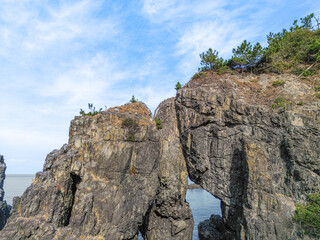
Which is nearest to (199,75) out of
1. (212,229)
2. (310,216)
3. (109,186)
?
(109,186)

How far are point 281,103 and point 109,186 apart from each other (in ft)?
67.2

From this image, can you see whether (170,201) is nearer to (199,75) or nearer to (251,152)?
(251,152)

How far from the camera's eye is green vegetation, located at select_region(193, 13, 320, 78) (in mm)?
26475

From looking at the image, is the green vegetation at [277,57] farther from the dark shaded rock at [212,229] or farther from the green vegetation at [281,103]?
the dark shaded rock at [212,229]

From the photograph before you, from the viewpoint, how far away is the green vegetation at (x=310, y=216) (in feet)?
52.6

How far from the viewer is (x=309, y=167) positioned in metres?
18.2

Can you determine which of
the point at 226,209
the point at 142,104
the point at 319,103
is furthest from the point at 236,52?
the point at 226,209

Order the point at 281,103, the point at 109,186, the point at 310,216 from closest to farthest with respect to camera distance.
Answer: the point at 310,216, the point at 109,186, the point at 281,103

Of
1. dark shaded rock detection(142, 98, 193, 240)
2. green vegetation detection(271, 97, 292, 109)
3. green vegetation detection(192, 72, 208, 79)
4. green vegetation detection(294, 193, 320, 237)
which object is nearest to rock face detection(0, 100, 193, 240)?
dark shaded rock detection(142, 98, 193, 240)

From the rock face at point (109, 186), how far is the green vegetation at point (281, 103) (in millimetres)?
12067

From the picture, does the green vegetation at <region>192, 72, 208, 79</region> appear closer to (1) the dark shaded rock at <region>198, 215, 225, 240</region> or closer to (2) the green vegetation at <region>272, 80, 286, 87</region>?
(2) the green vegetation at <region>272, 80, 286, 87</region>

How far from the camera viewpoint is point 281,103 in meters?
21.0

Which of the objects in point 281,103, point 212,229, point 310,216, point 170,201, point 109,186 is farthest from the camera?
point 212,229

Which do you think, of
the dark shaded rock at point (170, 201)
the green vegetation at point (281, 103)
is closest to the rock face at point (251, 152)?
the green vegetation at point (281, 103)
